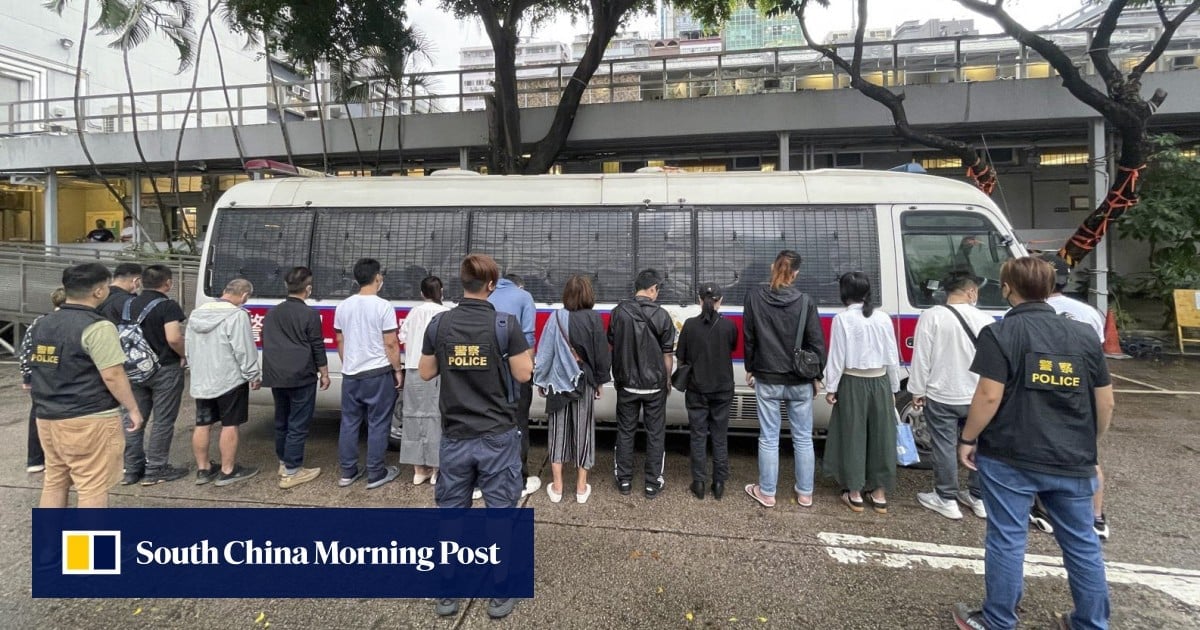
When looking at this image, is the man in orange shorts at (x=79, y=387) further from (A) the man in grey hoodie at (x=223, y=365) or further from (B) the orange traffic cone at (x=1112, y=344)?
(B) the orange traffic cone at (x=1112, y=344)

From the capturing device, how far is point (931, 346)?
4.01 metres

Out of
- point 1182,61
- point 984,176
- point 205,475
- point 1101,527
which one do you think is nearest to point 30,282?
point 205,475

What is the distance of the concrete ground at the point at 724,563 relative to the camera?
2939 mm

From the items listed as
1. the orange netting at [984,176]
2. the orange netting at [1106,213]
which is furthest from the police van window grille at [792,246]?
the orange netting at [984,176]

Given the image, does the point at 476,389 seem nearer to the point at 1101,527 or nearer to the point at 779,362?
the point at 779,362

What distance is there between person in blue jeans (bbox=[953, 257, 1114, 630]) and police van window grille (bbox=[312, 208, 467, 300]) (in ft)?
14.0

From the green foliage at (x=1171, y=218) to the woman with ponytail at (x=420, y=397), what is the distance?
505 inches

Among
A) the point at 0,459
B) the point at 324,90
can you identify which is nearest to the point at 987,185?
the point at 0,459

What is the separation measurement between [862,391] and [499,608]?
9.54ft

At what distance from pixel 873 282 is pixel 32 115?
2592 centimetres

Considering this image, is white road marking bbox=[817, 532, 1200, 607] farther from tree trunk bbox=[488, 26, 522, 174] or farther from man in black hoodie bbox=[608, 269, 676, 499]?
tree trunk bbox=[488, 26, 522, 174]

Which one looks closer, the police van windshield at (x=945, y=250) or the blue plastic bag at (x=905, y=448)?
the blue plastic bag at (x=905, y=448)

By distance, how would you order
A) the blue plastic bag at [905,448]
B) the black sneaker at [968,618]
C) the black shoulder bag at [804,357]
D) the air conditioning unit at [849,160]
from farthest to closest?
the air conditioning unit at [849,160], the blue plastic bag at [905,448], the black shoulder bag at [804,357], the black sneaker at [968,618]

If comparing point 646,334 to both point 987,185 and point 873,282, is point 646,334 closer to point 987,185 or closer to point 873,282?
point 873,282
